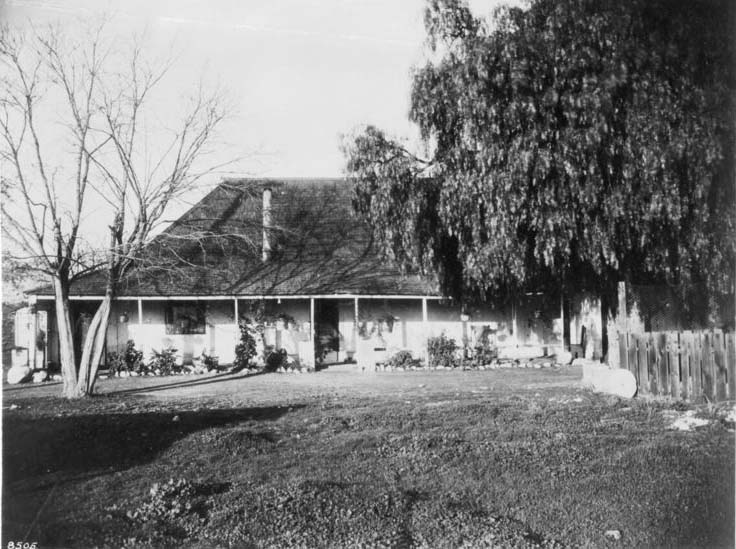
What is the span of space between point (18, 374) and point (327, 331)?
31.4 feet

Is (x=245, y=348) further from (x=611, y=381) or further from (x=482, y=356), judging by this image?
(x=611, y=381)

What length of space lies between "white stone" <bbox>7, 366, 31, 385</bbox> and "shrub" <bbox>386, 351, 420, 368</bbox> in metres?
10.9

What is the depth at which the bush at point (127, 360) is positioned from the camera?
18.9 m

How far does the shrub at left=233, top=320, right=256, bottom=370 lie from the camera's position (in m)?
19.6

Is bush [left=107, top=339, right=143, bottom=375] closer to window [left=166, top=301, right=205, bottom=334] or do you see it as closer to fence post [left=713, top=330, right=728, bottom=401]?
window [left=166, top=301, right=205, bottom=334]

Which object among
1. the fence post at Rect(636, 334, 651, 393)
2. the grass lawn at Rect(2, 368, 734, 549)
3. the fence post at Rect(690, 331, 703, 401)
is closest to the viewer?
the grass lawn at Rect(2, 368, 734, 549)

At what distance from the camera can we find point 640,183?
1011 centimetres

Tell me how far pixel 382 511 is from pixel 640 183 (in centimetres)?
734

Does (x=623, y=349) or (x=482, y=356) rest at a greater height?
(x=623, y=349)

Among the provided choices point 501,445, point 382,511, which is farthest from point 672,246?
point 382,511

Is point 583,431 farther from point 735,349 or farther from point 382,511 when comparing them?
point 382,511

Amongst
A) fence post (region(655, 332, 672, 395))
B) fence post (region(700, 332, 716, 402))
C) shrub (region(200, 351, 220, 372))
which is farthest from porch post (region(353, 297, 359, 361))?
fence post (region(700, 332, 716, 402))

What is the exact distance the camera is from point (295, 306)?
68.1 ft

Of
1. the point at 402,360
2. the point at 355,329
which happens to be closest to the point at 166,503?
the point at 402,360
